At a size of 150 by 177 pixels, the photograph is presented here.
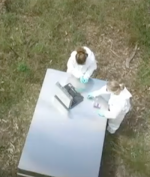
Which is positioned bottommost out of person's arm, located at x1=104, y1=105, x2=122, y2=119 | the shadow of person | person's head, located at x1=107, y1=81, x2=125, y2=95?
the shadow of person

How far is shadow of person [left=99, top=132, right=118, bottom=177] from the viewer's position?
4293 mm

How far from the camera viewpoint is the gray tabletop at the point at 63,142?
3801 millimetres

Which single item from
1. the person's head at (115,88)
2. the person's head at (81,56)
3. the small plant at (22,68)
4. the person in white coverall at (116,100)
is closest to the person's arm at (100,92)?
the person in white coverall at (116,100)

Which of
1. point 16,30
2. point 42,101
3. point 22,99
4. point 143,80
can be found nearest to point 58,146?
point 42,101

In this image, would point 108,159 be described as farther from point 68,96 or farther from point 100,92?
point 68,96

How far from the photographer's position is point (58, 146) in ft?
12.9

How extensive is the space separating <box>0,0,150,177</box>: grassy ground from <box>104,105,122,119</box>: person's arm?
425mm

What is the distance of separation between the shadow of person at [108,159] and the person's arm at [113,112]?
16.9 inches

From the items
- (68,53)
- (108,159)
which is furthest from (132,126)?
(68,53)

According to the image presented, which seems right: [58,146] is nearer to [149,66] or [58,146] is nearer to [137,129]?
[137,129]

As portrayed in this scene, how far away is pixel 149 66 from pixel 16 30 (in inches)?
72.0

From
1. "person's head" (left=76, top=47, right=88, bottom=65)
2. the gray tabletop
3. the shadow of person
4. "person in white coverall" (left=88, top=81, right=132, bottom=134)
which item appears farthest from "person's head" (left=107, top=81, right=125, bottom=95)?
the shadow of person

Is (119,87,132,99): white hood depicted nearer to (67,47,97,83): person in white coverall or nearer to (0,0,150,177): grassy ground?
(67,47,97,83): person in white coverall

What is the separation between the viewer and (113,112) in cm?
413
